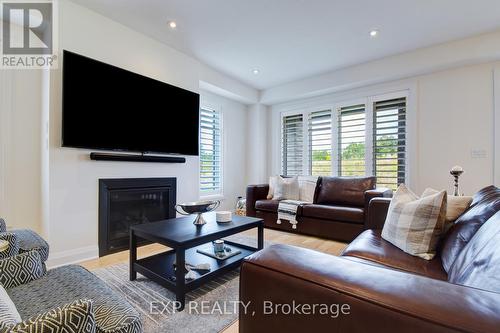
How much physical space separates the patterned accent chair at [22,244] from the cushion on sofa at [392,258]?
1856 millimetres

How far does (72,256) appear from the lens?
243cm

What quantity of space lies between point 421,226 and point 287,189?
8.33 ft

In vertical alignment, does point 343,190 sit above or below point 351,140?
below

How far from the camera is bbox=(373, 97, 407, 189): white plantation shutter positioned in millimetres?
3732

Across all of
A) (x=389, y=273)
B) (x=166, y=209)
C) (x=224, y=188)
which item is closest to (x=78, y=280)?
(x=389, y=273)

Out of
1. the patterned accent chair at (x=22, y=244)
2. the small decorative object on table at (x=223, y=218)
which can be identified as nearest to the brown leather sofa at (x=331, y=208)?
the small decorative object on table at (x=223, y=218)

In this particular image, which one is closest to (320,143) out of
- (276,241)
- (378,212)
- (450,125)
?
(450,125)

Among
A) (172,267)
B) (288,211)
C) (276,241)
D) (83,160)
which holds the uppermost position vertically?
(83,160)

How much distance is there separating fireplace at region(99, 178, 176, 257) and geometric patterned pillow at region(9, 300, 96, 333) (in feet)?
7.56

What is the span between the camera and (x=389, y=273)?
2.43ft

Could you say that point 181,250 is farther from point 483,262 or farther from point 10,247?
point 483,262

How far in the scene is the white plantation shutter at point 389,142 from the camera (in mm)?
3732

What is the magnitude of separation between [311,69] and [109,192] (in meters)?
3.47

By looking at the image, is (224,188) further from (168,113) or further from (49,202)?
(49,202)
